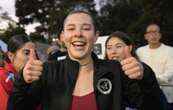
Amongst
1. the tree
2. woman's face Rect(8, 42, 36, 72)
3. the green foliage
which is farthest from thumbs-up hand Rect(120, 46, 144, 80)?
the tree

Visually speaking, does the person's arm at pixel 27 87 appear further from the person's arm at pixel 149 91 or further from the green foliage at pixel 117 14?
the green foliage at pixel 117 14

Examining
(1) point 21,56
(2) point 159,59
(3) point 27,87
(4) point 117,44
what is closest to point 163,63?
(2) point 159,59

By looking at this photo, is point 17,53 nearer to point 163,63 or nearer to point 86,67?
point 86,67

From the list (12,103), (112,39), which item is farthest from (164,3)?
(12,103)

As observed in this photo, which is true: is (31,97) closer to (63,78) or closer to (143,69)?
(63,78)

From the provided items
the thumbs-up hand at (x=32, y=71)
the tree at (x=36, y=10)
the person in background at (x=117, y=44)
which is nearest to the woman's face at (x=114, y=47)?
the person in background at (x=117, y=44)

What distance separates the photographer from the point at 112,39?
542cm

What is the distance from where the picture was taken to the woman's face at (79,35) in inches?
134

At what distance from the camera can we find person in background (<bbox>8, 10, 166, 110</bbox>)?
10.8 ft

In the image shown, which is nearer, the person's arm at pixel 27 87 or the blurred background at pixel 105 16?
the person's arm at pixel 27 87

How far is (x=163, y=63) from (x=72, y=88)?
386 cm

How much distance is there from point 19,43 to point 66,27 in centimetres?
145

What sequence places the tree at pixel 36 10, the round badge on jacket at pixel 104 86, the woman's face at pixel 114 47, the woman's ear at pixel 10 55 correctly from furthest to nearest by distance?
the tree at pixel 36 10, the woman's face at pixel 114 47, the woman's ear at pixel 10 55, the round badge on jacket at pixel 104 86

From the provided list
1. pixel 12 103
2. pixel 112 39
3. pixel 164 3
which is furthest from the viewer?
pixel 164 3
